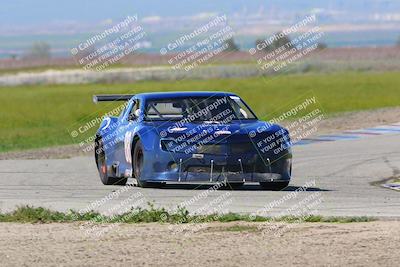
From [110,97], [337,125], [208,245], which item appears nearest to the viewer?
[208,245]

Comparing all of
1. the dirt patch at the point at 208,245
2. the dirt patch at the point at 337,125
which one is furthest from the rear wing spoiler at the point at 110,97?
the dirt patch at the point at 208,245

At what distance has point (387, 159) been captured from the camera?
78.5ft

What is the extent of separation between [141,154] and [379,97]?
123 ft

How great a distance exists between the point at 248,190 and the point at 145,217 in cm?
464

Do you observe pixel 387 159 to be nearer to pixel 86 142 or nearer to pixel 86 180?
pixel 86 180

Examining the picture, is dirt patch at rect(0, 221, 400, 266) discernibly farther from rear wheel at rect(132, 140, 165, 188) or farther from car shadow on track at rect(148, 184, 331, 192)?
car shadow on track at rect(148, 184, 331, 192)

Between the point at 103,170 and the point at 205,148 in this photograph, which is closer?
the point at 205,148

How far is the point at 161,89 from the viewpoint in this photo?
213 feet

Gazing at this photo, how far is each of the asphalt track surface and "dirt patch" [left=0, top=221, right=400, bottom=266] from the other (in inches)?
67.9

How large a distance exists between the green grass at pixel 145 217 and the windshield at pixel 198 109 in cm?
457

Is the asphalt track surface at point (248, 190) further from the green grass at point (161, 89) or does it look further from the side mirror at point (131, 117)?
the green grass at point (161, 89)

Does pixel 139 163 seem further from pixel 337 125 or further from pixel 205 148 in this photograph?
pixel 337 125

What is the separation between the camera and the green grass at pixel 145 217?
45.6 feet

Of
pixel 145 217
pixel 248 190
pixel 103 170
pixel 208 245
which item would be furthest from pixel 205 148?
pixel 208 245
